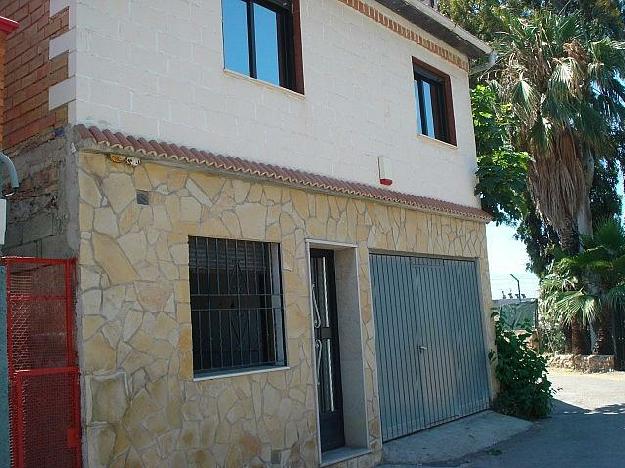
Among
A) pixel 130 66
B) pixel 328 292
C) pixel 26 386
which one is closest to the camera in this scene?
pixel 26 386

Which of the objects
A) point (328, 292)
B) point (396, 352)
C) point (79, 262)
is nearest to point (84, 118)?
point (79, 262)

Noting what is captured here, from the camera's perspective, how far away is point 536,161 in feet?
57.3

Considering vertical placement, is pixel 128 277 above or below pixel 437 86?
below

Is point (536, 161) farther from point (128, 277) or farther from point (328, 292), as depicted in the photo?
point (128, 277)

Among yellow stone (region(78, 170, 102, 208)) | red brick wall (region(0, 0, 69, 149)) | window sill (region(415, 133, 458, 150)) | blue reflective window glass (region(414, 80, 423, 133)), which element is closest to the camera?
yellow stone (region(78, 170, 102, 208))

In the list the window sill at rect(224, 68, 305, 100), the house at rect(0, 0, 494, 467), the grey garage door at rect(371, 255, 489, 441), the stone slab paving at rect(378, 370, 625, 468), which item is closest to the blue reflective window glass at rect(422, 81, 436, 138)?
the house at rect(0, 0, 494, 467)

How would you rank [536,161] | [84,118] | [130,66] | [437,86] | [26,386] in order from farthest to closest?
1. [536,161]
2. [437,86]
3. [130,66]
4. [84,118]
5. [26,386]

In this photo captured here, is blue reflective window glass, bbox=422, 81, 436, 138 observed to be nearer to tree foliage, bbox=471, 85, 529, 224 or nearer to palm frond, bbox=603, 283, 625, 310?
tree foliage, bbox=471, 85, 529, 224

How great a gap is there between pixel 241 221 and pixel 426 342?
4.04 metres

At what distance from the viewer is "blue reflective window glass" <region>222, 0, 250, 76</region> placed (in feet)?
25.5

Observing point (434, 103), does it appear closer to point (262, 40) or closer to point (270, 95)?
point (262, 40)

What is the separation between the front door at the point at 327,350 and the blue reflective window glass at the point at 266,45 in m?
2.22

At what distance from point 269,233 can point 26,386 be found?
2989mm

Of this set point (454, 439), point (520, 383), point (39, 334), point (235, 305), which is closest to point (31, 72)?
point (39, 334)
